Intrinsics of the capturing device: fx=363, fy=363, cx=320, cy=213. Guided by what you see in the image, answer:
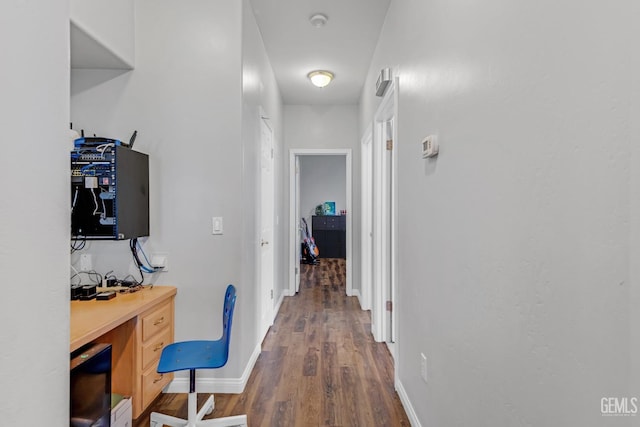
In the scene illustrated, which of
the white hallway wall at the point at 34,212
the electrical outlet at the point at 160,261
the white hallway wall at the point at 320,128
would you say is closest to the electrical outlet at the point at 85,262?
the electrical outlet at the point at 160,261

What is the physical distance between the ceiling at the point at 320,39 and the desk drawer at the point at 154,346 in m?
2.45

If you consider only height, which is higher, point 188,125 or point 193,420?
point 188,125

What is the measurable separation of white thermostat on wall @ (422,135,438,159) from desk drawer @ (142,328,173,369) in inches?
73.2

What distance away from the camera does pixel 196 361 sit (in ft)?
6.07

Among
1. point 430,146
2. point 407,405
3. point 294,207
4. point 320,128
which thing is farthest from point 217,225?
point 320,128

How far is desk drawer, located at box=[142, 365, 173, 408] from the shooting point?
2027 millimetres

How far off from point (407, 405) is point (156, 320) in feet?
5.28

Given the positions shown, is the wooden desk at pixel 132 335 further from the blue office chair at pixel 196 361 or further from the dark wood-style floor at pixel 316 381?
the dark wood-style floor at pixel 316 381

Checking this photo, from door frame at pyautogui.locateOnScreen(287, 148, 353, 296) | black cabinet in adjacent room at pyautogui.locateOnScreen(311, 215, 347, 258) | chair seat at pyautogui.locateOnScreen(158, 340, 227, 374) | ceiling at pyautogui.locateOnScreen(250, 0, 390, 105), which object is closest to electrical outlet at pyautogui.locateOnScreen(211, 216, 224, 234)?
chair seat at pyautogui.locateOnScreen(158, 340, 227, 374)

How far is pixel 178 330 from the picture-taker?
2.46 meters

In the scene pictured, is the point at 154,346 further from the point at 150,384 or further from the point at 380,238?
the point at 380,238

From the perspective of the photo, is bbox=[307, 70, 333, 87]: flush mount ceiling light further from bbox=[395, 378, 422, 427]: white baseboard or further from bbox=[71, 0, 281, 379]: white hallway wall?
bbox=[395, 378, 422, 427]: white baseboard

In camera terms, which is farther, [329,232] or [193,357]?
[329,232]

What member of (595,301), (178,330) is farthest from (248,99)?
(595,301)
